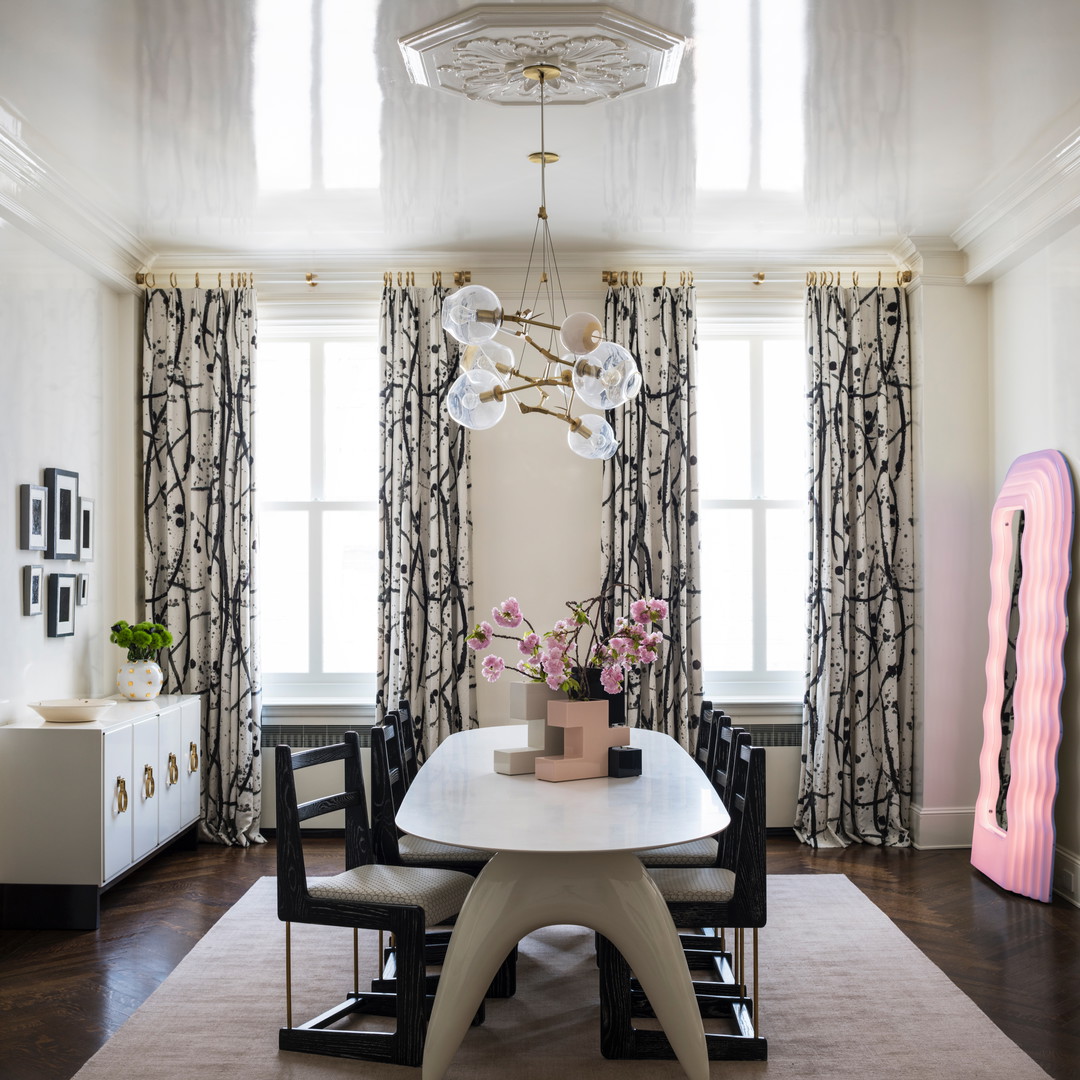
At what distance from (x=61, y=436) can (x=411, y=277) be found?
73.9 inches

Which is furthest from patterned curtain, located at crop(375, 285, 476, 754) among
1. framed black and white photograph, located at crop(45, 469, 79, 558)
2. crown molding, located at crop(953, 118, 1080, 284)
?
crown molding, located at crop(953, 118, 1080, 284)

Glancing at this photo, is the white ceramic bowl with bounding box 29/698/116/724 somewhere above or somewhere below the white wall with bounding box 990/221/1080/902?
below

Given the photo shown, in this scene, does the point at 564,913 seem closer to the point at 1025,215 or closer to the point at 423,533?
the point at 423,533

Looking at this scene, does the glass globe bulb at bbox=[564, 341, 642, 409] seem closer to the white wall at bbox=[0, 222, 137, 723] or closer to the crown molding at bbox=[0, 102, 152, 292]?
the crown molding at bbox=[0, 102, 152, 292]

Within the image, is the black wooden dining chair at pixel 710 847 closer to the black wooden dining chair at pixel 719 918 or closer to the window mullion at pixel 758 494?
the black wooden dining chair at pixel 719 918

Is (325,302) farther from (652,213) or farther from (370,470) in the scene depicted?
(652,213)

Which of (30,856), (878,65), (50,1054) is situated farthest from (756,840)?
(30,856)

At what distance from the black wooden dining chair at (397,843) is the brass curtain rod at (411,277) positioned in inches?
103

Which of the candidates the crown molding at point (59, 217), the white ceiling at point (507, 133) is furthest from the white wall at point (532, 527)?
the crown molding at point (59, 217)

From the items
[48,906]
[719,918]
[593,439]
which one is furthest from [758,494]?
[48,906]

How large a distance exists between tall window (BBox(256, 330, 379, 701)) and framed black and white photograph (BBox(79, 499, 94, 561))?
89 cm

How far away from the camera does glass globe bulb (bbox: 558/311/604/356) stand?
3033 millimetres

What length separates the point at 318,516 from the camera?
220 inches

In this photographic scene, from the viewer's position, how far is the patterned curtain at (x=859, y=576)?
5.28m
